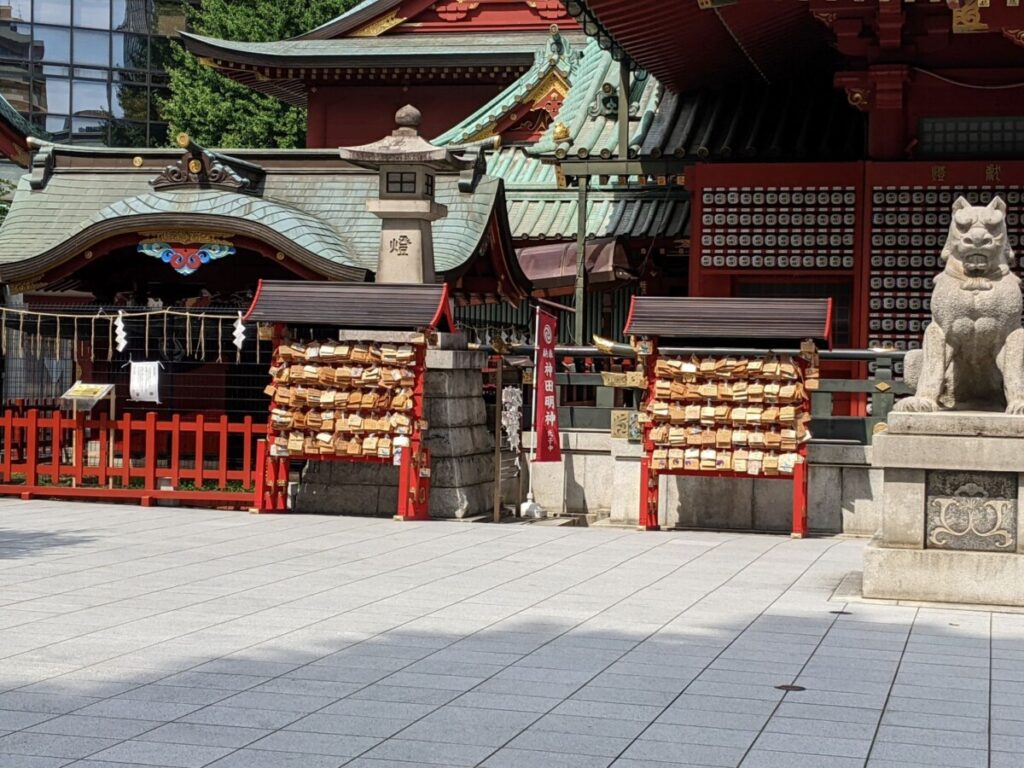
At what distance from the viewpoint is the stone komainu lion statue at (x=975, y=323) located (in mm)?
10812

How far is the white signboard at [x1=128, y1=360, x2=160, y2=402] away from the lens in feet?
53.4

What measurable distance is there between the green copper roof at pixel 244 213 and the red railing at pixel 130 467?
2215 millimetres

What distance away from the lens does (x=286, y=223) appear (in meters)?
18.0

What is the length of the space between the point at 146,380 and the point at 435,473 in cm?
332

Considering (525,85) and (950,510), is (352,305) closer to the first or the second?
(950,510)

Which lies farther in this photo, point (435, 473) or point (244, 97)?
point (244, 97)

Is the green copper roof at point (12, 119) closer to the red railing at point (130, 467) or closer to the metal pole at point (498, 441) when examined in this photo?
the red railing at point (130, 467)

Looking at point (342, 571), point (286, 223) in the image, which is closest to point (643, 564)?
point (342, 571)

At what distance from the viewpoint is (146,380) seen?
16297mm

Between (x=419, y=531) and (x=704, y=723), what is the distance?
7.60 meters

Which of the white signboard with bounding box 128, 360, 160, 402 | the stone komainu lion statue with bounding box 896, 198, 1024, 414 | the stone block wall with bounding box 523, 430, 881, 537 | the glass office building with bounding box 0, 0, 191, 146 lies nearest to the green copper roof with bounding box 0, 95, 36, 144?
the white signboard with bounding box 128, 360, 160, 402

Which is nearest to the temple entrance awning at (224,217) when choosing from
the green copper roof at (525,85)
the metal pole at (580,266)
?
the metal pole at (580,266)

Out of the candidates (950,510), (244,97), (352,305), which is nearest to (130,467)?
(352,305)

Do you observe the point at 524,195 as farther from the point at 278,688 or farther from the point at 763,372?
the point at 278,688
